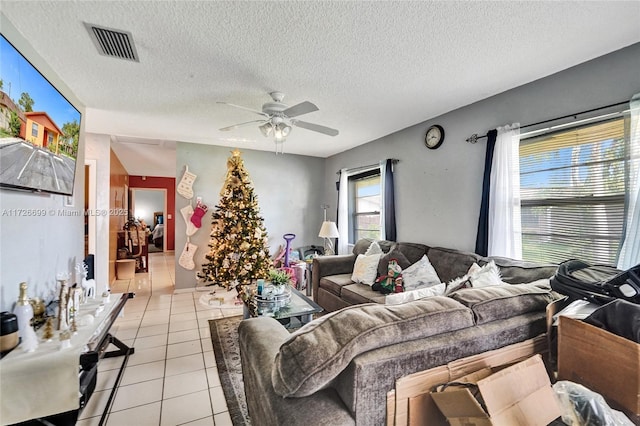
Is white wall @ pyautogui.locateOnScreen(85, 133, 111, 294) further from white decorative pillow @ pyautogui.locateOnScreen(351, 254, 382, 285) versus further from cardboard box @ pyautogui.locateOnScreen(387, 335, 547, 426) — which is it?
cardboard box @ pyautogui.locateOnScreen(387, 335, 547, 426)

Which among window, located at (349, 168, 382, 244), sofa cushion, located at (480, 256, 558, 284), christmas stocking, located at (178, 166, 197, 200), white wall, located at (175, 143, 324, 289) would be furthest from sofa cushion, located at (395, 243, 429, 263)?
christmas stocking, located at (178, 166, 197, 200)

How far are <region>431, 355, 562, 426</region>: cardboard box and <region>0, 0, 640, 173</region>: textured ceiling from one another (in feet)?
5.97

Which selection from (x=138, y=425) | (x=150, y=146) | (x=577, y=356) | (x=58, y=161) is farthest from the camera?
(x=150, y=146)

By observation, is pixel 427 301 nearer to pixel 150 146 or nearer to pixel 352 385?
pixel 352 385

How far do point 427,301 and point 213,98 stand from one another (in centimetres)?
269

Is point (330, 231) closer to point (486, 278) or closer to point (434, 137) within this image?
point (434, 137)

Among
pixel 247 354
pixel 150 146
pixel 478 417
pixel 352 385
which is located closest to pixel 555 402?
pixel 478 417

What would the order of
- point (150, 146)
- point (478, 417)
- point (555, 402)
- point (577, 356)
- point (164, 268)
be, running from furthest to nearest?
point (164, 268) → point (150, 146) → point (577, 356) → point (555, 402) → point (478, 417)

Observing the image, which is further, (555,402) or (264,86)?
(264,86)

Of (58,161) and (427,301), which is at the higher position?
(58,161)

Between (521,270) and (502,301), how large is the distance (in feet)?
3.92

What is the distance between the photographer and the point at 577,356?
1.21 m

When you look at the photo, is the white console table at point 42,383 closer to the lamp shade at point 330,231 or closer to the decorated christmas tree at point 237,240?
the decorated christmas tree at point 237,240

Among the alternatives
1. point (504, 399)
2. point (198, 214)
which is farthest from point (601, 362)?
point (198, 214)
